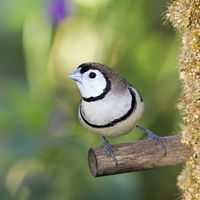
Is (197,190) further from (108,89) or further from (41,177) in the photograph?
(41,177)

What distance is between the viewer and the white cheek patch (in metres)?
0.74

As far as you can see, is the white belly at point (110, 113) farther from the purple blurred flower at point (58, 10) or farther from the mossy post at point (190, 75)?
the purple blurred flower at point (58, 10)

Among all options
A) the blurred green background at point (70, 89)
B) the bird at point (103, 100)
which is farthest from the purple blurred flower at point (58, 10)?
the bird at point (103, 100)

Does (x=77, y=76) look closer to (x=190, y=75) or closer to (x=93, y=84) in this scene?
(x=93, y=84)

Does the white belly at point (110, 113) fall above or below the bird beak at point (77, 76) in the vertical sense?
below

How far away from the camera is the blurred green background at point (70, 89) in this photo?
1.22m

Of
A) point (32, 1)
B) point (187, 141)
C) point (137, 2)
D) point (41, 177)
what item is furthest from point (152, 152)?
point (32, 1)

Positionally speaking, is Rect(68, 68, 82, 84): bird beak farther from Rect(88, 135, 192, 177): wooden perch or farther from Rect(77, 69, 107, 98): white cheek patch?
Rect(88, 135, 192, 177): wooden perch

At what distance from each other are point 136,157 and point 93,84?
208 mm

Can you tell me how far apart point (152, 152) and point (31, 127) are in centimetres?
64

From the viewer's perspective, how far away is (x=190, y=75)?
74 centimetres

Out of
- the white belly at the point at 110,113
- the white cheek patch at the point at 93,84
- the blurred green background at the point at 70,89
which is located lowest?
the blurred green background at the point at 70,89

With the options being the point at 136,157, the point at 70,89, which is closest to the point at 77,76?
→ the point at 136,157

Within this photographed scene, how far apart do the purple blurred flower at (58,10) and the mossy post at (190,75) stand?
66cm
